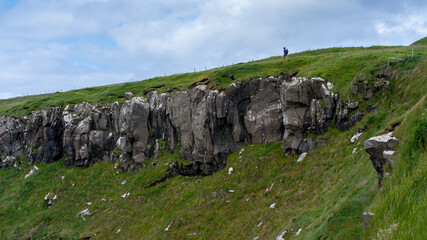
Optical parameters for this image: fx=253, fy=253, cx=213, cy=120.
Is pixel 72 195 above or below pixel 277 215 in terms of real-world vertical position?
below

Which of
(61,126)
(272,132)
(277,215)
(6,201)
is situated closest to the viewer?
(277,215)

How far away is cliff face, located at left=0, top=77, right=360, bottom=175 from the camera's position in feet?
91.2

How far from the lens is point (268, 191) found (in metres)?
23.9

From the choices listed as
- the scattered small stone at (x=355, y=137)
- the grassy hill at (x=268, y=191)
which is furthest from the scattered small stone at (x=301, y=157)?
the scattered small stone at (x=355, y=137)

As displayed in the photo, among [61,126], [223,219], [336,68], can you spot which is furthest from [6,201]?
[336,68]

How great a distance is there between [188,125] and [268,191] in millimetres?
16663

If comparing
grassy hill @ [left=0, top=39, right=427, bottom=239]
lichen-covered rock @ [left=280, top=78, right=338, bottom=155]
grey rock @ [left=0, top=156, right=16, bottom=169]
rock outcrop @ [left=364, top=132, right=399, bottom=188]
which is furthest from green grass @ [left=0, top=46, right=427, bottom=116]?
rock outcrop @ [left=364, top=132, right=399, bottom=188]

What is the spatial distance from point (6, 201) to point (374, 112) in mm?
54036

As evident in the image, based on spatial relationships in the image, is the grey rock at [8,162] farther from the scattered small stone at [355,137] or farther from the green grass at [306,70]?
the scattered small stone at [355,137]

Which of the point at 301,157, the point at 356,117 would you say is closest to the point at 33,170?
the point at 301,157

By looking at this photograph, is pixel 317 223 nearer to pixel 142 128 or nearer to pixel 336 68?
pixel 336 68

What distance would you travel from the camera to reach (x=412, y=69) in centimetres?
2191

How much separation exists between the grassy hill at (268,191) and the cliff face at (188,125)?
5.89 ft

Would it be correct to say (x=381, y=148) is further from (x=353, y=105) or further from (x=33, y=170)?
(x=33, y=170)
